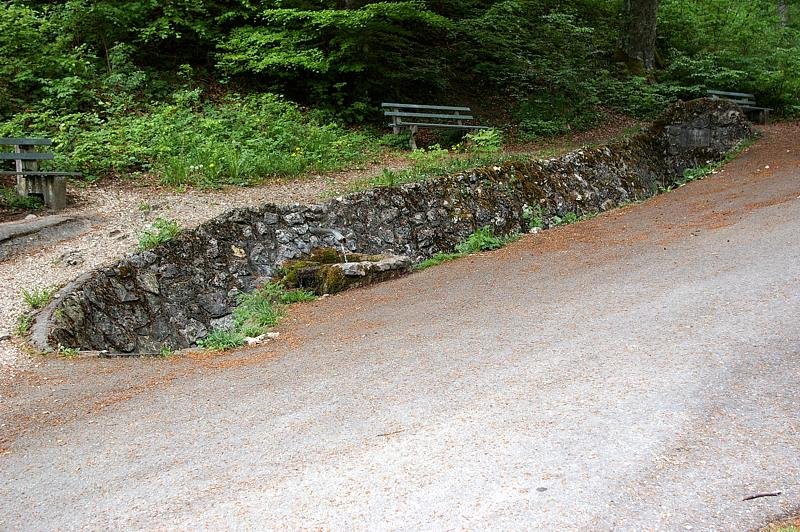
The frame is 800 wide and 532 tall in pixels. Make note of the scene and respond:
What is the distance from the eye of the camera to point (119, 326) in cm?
800

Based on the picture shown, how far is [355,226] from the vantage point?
10.9 meters

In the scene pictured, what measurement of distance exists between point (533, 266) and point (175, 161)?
7.04 m

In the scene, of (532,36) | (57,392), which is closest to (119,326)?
(57,392)

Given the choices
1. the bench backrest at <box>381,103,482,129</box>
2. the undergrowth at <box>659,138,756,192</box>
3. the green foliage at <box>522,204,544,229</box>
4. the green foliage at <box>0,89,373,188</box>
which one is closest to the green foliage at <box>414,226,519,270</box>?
the green foliage at <box>522,204,544,229</box>

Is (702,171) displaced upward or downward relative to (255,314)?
upward

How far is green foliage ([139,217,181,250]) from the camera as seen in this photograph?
9.04 m

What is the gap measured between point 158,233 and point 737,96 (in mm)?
16371

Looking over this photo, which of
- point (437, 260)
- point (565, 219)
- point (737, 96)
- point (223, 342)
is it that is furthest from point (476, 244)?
point (737, 96)

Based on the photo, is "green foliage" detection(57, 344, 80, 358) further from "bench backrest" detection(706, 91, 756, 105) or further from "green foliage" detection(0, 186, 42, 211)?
"bench backrest" detection(706, 91, 756, 105)

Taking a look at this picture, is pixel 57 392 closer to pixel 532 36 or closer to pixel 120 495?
pixel 120 495

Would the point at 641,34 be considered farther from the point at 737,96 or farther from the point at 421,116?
the point at 421,116

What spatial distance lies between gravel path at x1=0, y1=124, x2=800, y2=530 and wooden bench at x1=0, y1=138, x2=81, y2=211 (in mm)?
5286

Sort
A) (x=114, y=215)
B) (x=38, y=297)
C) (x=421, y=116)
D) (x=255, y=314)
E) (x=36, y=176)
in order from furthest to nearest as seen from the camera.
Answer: (x=421, y=116), (x=36, y=176), (x=114, y=215), (x=255, y=314), (x=38, y=297)

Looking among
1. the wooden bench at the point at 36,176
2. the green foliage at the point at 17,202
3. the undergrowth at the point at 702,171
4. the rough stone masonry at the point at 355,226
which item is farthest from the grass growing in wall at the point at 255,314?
the undergrowth at the point at 702,171
